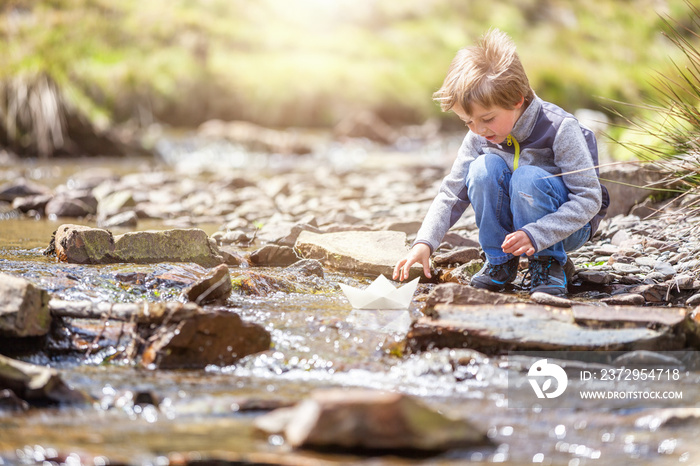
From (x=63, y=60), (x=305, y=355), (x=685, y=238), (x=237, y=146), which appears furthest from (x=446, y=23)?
(x=305, y=355)

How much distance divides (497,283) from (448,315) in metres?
0.82

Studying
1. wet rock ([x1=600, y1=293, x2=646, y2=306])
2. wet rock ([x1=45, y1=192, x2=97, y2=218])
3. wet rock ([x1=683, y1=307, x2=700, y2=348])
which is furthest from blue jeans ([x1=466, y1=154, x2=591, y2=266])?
wet rock ([x1=45, y1=192, x2=97, y2=218])

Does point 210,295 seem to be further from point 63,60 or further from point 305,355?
point 63,60

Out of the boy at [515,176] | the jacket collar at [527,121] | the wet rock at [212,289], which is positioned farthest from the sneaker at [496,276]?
the wet rock at [212,289]

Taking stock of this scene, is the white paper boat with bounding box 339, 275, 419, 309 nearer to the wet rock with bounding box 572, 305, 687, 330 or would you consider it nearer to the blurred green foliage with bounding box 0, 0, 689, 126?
the wet rock with bounding box 572, 305, 687, 330

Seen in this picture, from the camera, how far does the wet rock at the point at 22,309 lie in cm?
230

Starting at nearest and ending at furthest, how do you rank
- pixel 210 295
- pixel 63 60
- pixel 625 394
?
pixel 625 394
pixel 210 295
pixel 63 60

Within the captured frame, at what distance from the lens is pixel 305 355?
2418 millimetres

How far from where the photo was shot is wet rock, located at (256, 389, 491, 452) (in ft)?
5.40

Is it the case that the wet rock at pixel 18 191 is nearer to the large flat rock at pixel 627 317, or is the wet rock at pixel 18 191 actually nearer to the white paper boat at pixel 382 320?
the white paper boat at pixel 382 320

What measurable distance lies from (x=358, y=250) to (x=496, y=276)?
2.74 feet

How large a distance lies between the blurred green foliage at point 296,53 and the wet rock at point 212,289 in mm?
8336

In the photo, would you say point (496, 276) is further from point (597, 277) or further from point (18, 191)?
point (18, 191)

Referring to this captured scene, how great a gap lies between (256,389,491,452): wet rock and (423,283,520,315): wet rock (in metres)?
0.96
